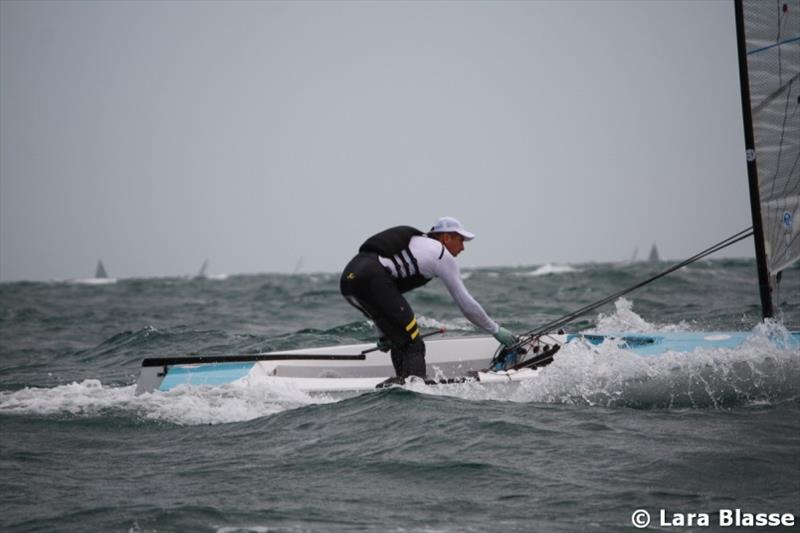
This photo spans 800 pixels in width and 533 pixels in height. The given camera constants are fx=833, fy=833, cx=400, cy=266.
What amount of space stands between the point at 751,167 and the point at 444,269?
2.94 metres

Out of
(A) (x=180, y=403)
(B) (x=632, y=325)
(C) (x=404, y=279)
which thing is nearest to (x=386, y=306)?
(C) (x=404, y=279)

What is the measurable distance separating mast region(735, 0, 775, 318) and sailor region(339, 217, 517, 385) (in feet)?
7.73

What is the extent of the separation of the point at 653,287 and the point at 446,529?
2071 centimetres

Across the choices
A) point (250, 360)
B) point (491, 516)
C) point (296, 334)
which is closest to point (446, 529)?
point (491, 516)

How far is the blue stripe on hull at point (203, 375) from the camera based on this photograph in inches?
287

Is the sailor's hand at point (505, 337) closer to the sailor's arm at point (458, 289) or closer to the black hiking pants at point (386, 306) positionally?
the sailor's arm at point (458, 289)

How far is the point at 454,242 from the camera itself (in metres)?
7.16

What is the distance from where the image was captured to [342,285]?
7.09 metres

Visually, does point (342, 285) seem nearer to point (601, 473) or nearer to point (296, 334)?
point (601, 473)

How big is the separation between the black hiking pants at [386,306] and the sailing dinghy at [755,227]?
29cm
